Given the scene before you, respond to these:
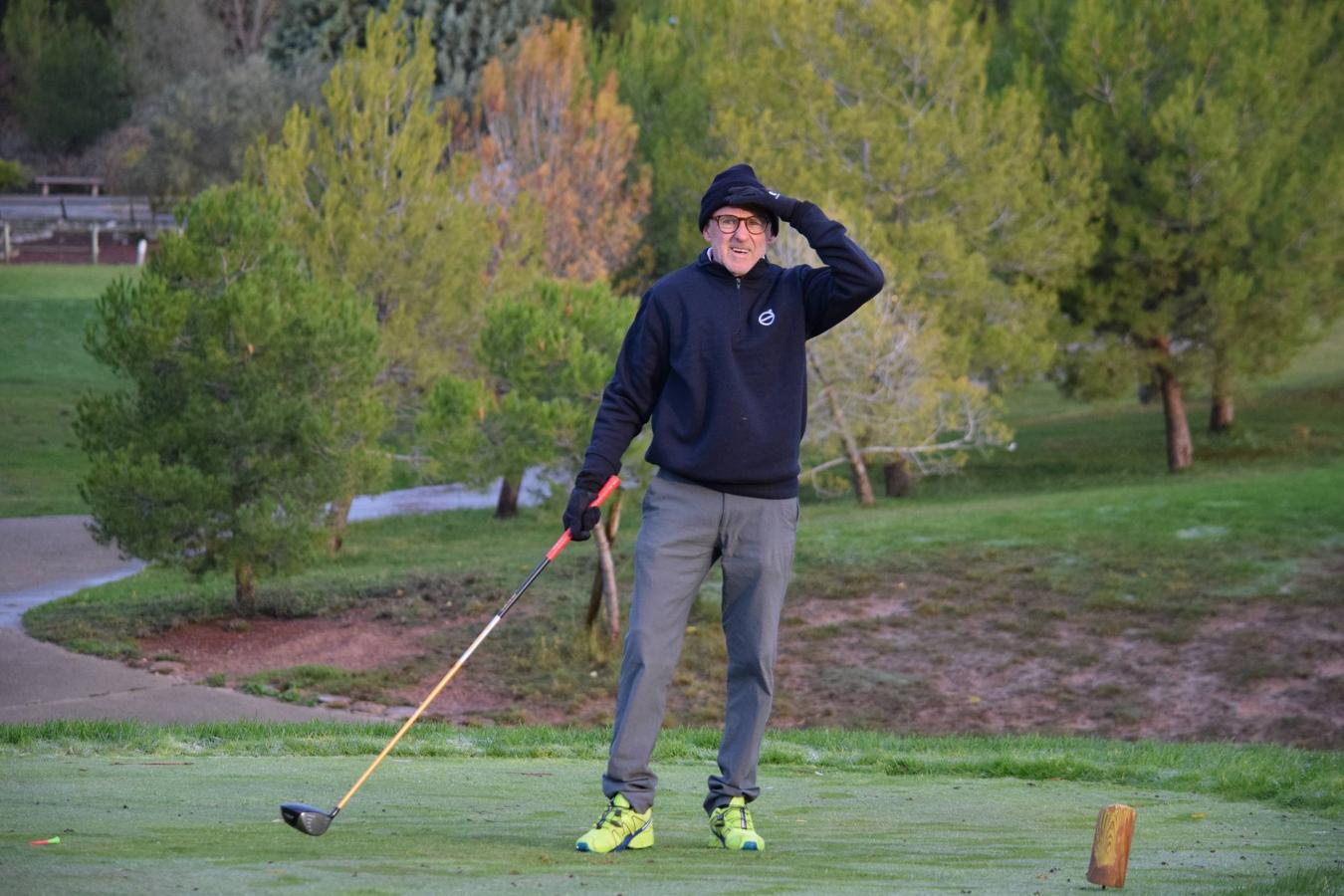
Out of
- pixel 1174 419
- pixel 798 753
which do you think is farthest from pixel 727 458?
pixel 1174 419

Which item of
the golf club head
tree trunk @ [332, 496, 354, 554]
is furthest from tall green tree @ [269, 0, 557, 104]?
the golf club head

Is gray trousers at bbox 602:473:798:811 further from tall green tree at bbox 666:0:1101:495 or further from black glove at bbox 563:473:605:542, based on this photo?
tall green tree at bbox 666:0:1101:495

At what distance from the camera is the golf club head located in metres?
5.20

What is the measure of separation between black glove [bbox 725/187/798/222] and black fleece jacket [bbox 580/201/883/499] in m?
0.14

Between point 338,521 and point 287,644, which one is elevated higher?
point 338,521

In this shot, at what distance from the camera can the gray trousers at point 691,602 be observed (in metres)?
5.78

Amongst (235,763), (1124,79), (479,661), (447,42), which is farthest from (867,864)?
(447,42)

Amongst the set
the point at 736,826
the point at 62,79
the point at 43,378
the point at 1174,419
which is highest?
the point at 62,79

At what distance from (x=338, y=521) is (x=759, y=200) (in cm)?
1506

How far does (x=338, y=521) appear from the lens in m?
20.2

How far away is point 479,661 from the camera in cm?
1723

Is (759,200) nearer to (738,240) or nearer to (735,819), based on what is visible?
(738,240)

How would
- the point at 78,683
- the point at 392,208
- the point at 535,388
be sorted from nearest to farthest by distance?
1. the point at 78,683
2. the point at 535,388
3. the point at 392,208

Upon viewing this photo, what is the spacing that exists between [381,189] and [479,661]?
920 centimetres
